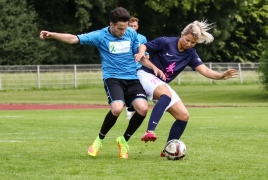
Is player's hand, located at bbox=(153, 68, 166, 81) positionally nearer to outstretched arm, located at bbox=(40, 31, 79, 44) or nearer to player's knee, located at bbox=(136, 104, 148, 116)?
player's knee, located at bbox=(136, 104, 148, 116)

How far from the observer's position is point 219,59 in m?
59.6

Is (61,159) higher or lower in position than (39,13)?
higher

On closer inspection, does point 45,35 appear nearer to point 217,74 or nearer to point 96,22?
point 217,74

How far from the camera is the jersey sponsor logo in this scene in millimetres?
9406

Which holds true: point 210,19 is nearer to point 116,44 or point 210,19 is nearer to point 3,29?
point 3,29

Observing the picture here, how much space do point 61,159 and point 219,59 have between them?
51.4 metres

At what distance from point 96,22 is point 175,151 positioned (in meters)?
44.5

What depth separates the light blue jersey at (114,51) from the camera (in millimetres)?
9414

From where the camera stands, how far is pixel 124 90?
9.51 meters

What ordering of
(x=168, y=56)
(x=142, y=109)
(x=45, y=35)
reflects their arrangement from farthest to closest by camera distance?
(x=168, y=56) < (x=142, y=109) < (x=45, y=35)

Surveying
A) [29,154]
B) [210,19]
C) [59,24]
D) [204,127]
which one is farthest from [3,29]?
[29,154]

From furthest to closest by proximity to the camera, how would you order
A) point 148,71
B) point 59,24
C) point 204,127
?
point 59,24 < point 204,127 < point 148,71

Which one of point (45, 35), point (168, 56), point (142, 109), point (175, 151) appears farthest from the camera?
point (168, 56)

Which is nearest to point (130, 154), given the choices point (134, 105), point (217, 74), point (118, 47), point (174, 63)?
point (134, 105)
